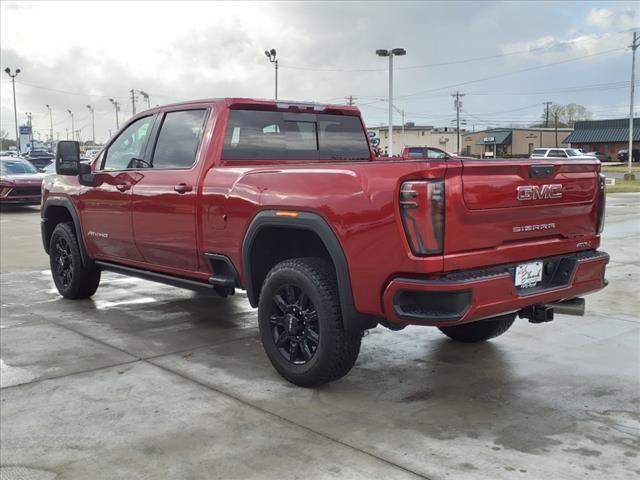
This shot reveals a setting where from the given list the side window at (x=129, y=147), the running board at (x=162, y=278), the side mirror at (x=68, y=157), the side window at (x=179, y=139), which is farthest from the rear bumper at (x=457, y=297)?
the side mirror at (x=68, y=157)

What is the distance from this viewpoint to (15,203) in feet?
58.3

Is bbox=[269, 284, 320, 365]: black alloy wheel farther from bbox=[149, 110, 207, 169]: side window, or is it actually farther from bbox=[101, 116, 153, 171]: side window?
bbox=[101, 116, 153, 171]: side window

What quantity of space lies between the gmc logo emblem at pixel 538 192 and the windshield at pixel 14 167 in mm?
17567

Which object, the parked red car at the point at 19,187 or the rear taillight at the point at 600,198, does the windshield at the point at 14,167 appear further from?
the rear taillight at the point at 600,198

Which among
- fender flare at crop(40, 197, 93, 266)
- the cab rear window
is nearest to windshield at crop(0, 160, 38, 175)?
fender flare at crop(40, 197, 93, 266)

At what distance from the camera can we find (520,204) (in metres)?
3.98

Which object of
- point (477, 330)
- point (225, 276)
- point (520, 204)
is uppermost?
point (520, 204)

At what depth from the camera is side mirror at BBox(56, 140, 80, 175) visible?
21.1ft

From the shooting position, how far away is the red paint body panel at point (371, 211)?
3713 millimetres

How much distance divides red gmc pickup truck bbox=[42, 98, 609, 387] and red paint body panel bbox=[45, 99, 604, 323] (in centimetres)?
1

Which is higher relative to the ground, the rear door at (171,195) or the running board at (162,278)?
the rear door at (171,195)

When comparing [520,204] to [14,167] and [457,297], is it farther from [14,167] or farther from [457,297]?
[14,167]

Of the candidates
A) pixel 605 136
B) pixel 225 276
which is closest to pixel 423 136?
pixel 605 136

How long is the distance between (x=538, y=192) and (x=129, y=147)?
12.7 ft
